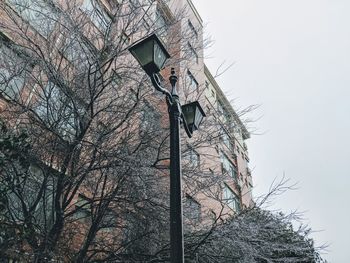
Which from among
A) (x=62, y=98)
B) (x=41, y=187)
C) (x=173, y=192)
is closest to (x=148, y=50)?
(x=173, y=192)

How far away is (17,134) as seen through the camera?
6672mm

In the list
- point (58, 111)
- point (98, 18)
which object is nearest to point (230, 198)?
point (58, 111)

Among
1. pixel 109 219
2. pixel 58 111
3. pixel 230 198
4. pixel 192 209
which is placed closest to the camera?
pixel 58 111

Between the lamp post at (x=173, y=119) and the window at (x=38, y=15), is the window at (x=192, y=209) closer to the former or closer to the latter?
the lamp post at (x=173, y=119)

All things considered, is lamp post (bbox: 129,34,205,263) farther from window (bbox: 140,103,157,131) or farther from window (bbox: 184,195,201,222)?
window (bbox: 184,195,201,222)

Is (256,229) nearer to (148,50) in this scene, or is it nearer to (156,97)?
(156,97)

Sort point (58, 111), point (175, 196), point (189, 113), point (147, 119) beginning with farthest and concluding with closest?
1. point (147, 119)
2. point (58, 111)
3. point (189, 113)
4. point (175, 196)

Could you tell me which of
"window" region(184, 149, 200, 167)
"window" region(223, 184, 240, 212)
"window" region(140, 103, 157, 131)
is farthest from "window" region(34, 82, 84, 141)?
"window" region(223, 184, 240, 212)

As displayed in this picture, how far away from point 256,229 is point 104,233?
3599 mm

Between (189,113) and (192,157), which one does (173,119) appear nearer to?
(189,113)

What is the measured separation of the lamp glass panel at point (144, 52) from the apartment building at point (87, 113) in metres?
2.54

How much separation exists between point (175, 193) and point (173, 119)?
1.09 meters

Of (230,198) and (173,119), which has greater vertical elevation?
(230,198)

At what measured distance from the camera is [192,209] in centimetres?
909
